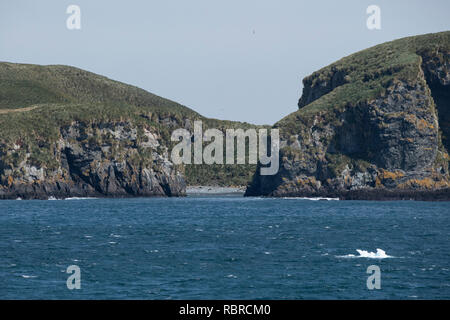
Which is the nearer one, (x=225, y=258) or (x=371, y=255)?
(x=225, y=258)

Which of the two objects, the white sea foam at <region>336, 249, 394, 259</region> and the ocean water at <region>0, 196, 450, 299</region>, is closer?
the ocean water at <region>0, 196, 450, 299</region>

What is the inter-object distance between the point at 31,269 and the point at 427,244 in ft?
151

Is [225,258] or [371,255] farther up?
[371,255]

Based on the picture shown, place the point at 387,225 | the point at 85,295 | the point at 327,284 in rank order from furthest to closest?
the point at 387,225 → the point at 327,284 → the point at 85,295

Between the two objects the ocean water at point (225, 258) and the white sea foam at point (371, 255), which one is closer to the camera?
the ocean water at point (225, 258)

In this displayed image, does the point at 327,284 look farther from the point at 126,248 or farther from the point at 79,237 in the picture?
the point at 79,237

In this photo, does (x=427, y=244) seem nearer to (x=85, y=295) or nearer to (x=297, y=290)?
(x=297, y=290)

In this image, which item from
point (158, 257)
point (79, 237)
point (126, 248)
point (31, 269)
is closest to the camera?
point (31, 269)

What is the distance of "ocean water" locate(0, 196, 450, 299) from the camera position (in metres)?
58.2

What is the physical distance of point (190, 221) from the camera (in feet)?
425

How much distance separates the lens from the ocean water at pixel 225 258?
191 feet

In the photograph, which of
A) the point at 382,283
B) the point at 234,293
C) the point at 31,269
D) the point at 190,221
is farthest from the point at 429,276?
the point at 190,221

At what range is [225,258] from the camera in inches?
3007

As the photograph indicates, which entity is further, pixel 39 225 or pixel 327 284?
pixel 39 225
